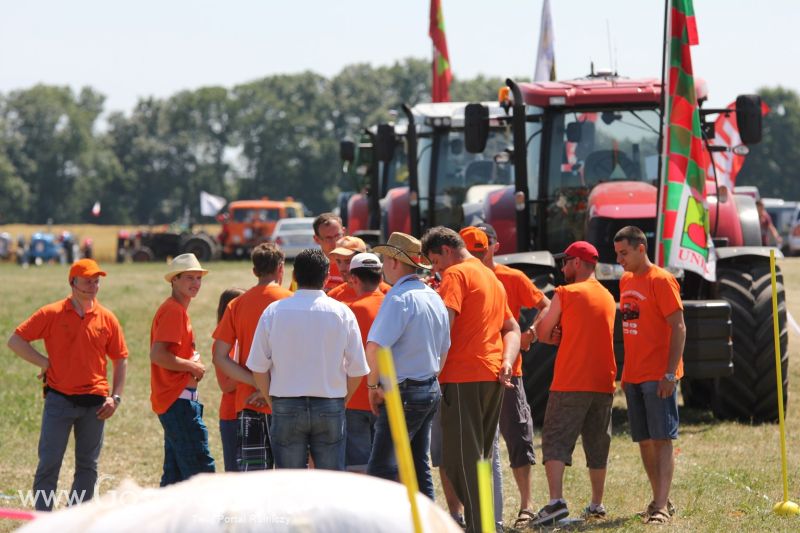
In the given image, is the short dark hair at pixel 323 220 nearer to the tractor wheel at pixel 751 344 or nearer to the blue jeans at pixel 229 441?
the blue jeans at pixel 229 441

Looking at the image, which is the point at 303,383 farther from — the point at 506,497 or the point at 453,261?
the point at 506,497

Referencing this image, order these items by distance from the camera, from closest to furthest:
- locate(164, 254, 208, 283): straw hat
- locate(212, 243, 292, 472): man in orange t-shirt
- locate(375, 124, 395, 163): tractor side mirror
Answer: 1. locate(212, 243, 292, 472): man in orange t-shirt
2. locate(164, 254, 208, 283): straw hat
3. locate(375, 124, 395, 163): tractor side mirror

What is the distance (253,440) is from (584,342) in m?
1.98

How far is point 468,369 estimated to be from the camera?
683 cm

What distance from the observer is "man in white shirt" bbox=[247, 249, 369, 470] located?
6371 mm

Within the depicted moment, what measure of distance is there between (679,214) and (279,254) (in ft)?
13.5

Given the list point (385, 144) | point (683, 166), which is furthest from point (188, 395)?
point (385, 144)

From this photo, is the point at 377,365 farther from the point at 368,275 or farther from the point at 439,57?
the point at 439,57

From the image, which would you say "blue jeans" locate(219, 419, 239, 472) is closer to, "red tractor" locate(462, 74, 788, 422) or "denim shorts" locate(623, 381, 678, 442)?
"denim shorts" locate(623, 381, 678, 442)

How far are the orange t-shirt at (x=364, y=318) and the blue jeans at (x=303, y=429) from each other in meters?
0.77

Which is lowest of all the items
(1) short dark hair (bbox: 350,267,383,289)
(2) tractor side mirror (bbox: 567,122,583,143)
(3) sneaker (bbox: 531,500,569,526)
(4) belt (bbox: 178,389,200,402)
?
(3) sneaker (bbox: 531,500,569,526)

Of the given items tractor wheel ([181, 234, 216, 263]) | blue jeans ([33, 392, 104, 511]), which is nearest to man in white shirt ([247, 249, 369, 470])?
blue jeans ([33, 392, 104, 511])

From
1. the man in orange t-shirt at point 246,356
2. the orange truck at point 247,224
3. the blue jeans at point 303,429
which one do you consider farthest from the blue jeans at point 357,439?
the orange truck at point 247,224

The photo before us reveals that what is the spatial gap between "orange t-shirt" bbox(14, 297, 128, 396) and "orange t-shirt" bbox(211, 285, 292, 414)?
2.83ft
